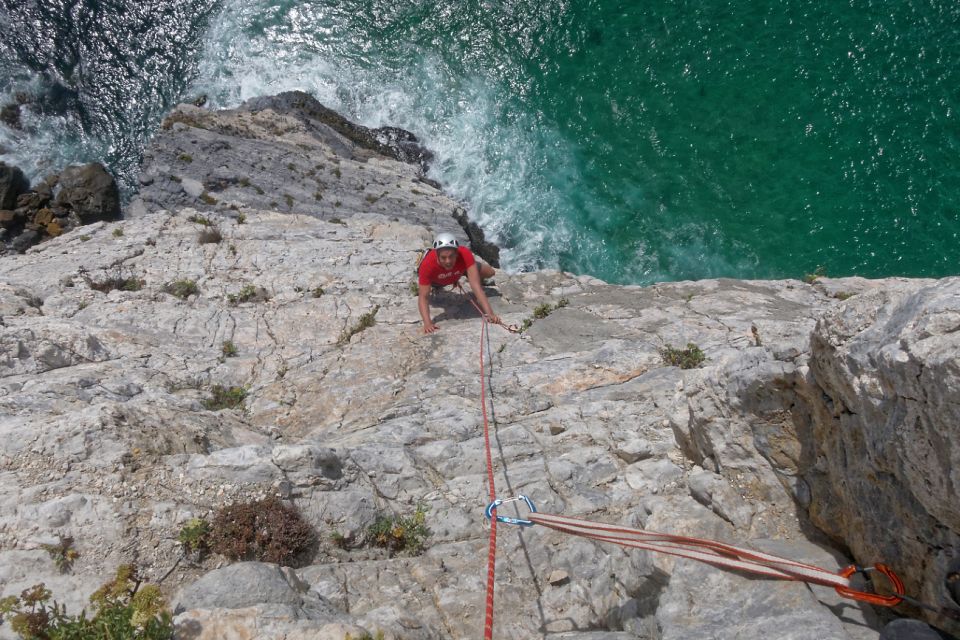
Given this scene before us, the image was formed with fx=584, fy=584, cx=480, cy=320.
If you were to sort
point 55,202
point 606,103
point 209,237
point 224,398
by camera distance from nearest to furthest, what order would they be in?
point 224,398 < point 209,237 < point 55,202 < point 606,103

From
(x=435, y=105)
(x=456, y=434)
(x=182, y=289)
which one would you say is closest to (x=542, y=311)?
(x=456, y=434)

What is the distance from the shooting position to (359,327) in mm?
11875

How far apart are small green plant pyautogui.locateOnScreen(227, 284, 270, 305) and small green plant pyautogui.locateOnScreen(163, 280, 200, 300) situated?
2.60 feet

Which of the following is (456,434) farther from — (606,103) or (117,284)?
(606,103)

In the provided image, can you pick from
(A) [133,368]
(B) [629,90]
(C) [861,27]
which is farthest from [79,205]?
(C) [861,27]

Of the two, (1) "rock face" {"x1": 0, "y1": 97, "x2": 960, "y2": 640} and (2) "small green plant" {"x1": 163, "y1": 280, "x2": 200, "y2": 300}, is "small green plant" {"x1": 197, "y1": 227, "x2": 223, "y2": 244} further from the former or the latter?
(2) "small green plant" {"x1": 163, "y1": 280, "x2": 200, "y2": 300}

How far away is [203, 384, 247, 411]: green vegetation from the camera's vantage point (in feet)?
31.6

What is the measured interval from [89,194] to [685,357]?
20.8 metres

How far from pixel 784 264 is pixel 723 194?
3.27m

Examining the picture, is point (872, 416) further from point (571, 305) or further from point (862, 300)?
point (571, 305)

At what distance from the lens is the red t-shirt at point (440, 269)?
37.6 feet

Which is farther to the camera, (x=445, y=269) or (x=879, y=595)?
(x=445, y=269)

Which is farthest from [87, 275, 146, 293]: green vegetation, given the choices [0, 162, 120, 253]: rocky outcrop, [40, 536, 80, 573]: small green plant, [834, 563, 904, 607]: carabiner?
[834, 563, 904, 607]: carabiner

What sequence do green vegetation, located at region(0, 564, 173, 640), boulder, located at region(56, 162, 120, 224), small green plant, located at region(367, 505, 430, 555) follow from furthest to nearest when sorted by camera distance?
boulder, located at region(56, 162, 120, 224) → small green plant, located at region(367, 505, 430, 555) → green vegetation, located at region(0, 564, 173, 640)
